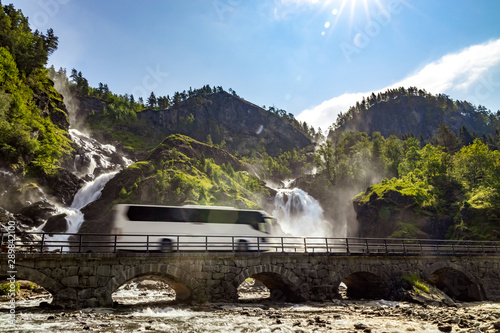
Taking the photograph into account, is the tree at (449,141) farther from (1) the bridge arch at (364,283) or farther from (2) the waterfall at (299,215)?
(1) the bridge arch at (364,283)

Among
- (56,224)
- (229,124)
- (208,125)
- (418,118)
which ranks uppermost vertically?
(418,118)

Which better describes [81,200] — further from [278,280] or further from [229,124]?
[229,124]

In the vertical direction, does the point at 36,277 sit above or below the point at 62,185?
below

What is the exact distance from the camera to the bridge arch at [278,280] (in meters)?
20.4

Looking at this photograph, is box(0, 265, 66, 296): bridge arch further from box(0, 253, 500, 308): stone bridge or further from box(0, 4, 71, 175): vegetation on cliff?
box(0, 4, 71, 175): vegetation on cliff

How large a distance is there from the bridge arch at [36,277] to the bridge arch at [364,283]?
17.8 m

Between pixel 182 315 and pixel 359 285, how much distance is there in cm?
1804

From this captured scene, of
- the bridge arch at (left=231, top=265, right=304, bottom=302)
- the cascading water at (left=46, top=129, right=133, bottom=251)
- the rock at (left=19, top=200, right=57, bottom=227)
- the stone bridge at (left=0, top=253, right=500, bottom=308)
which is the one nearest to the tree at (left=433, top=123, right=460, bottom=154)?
the stone bridge at (left=0, top=253, right=500, bottom=308)

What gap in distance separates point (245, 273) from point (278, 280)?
163 inches

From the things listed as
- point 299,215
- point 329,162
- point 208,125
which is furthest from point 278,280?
point 208,125

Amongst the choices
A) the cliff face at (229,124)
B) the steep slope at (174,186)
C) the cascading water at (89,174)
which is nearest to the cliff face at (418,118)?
the cliff face at (229,124)

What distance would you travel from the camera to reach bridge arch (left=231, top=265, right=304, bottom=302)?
20391 mm

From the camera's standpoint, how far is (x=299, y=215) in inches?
2768

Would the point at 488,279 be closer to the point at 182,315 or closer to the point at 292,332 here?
the point at 292,332
